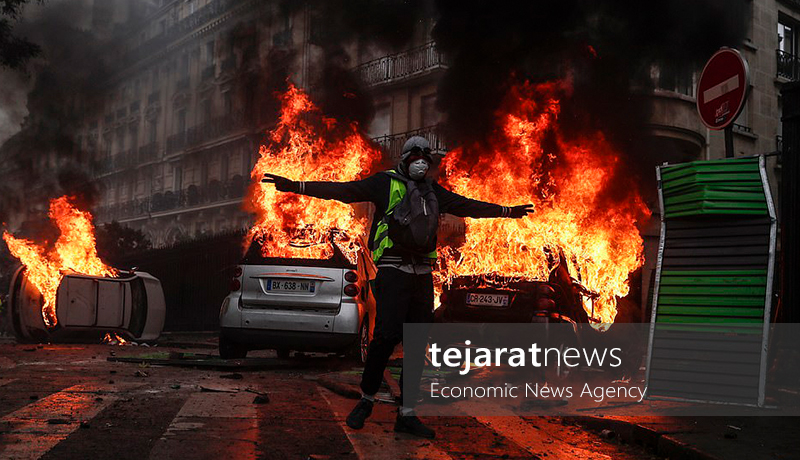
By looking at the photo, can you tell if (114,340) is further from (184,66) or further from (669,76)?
(184,66)

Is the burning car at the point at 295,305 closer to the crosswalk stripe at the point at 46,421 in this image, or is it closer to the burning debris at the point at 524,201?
the burning debris at the point at 524,201

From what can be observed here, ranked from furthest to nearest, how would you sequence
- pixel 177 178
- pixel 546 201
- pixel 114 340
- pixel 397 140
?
pixel 177 178
pixel 397 140
pixel 114 340
pixel 546 201

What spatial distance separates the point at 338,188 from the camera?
5.58 metres

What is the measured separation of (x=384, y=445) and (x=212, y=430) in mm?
1095

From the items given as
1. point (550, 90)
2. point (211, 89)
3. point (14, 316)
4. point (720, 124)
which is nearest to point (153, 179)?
point (211, 89)

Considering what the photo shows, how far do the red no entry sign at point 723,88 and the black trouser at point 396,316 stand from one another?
9.89 ft

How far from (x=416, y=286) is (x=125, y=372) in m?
4.52

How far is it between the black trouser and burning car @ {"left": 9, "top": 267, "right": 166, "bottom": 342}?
937 centimetres

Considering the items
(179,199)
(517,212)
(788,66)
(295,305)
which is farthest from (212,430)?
(179,199)

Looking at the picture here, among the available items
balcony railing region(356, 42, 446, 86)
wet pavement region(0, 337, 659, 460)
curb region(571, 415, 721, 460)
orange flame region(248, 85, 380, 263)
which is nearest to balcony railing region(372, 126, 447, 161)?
balcony railing region(356, 42, 446, 86)

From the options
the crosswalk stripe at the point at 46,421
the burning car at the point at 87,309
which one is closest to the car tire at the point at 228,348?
the crosswalk stripe at the point at 46,421

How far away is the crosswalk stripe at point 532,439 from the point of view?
4.96 m

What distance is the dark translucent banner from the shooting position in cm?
608

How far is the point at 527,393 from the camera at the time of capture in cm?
789
